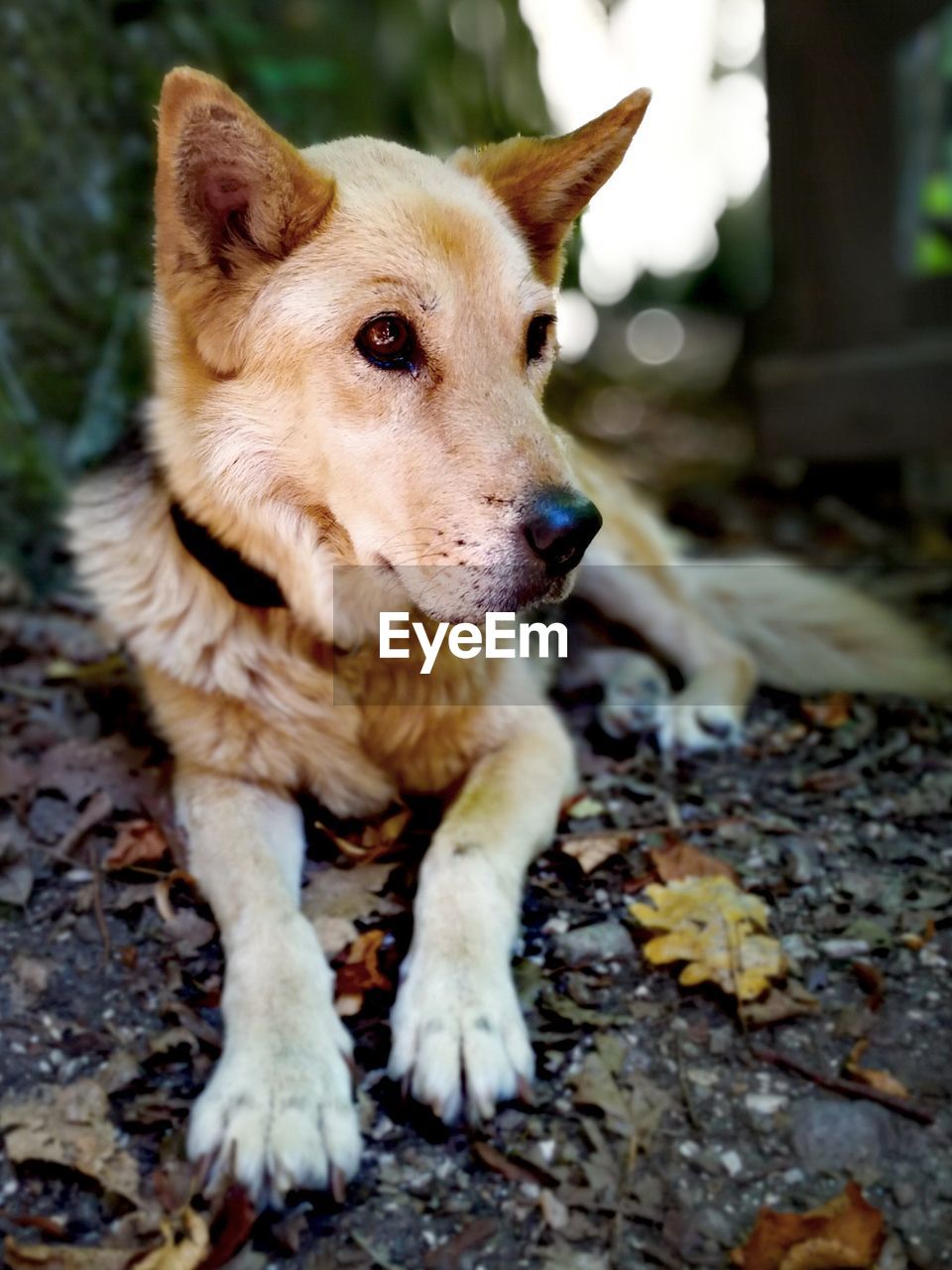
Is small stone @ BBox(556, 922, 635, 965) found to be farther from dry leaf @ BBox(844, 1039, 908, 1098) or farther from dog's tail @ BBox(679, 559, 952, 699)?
dog's tail @ BBox(679, 559, 952, 699)

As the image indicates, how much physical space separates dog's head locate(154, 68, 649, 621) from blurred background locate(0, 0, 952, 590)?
0.40 metres

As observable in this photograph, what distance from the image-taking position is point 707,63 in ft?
22.1

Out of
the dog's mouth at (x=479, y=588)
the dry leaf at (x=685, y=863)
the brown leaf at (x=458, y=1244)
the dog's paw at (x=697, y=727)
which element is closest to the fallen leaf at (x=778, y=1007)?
the dry leaf at (x=685, y=863)

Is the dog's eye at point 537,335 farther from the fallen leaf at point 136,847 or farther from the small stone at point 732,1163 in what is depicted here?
the small stone at point 732,1163

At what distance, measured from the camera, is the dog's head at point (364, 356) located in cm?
200

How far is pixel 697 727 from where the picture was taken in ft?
10.9

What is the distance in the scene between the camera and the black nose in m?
1.97

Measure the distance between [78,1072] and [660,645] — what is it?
2328 mm

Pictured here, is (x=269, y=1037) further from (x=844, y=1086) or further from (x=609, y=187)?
(x=609, y=187)

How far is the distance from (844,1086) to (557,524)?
110 centimetres

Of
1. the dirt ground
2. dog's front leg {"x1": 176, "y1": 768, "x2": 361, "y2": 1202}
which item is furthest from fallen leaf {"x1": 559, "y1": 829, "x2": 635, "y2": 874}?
dog's front leg {"x1": 176, "y1": 768, "x2": 361, "y2": 1202}

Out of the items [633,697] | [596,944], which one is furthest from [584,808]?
[633,697]

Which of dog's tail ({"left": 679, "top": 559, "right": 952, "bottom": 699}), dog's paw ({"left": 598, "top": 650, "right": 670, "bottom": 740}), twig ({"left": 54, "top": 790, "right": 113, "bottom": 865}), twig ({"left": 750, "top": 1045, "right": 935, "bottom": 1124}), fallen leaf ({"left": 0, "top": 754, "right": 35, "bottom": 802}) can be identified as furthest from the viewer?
dog's tail ({"left": 679, "top": 559, "right": 952, "bottom": 699})

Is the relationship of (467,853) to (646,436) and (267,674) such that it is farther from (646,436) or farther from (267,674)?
(646,436)
